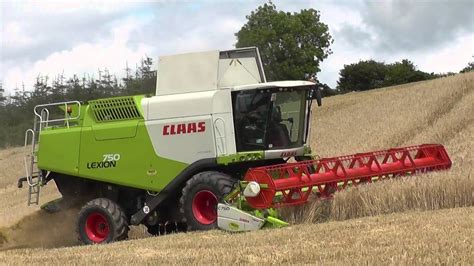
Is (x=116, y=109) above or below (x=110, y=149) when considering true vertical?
above

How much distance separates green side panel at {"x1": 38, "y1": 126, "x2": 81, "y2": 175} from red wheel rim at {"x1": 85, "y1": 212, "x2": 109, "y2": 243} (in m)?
0.77

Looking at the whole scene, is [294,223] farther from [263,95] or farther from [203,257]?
[203,257]

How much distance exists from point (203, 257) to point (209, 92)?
153 inches

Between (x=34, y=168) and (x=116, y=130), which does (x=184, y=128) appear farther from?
(x=34, y=168)

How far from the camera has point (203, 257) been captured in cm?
587

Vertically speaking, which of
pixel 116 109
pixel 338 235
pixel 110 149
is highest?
pixel 116 109

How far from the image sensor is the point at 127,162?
9.80 m

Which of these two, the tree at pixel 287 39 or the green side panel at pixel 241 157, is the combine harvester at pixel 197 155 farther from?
the tree at pixel 287 39

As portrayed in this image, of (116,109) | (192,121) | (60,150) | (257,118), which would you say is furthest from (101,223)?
(257,118)

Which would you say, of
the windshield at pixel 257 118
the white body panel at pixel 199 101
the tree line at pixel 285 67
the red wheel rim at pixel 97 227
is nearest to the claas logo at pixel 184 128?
the white body panel at pixel 199 101

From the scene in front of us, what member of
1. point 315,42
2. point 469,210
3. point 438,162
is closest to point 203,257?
point 469,210

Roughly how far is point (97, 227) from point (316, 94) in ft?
13.0

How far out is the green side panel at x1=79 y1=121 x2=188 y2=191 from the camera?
952cm

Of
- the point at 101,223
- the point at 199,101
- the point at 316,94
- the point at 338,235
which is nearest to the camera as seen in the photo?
the point at 338,235
